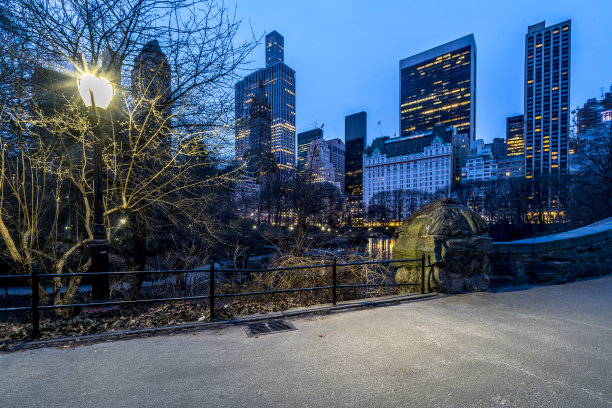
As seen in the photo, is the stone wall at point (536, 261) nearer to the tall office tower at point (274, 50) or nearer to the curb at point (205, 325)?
the curb at point (205, 325)

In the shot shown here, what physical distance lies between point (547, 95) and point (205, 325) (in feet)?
743

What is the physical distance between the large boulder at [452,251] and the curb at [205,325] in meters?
0.51

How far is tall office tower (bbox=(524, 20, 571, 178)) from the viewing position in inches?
6235

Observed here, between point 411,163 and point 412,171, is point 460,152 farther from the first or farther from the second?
point 412,171

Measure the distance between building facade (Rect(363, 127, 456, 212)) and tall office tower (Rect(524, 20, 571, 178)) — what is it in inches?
2393

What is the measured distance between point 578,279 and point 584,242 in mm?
970

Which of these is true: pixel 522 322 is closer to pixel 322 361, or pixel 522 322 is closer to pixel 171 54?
pixel 322 361

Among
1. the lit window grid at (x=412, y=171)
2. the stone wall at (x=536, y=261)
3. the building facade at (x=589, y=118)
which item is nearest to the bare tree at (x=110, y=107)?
the stone wall at (x=536, y=261)

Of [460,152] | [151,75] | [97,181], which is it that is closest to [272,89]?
[151,75]

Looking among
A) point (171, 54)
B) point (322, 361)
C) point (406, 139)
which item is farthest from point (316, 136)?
point (406, 139)

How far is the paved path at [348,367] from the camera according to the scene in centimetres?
250

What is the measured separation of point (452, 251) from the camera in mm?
5961

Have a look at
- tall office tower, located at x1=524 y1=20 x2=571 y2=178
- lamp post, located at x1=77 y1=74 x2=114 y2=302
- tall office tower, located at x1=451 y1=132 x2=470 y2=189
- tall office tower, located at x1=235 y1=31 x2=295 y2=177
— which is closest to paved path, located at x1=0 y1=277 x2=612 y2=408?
lamp post, located at x1=77 y1=74 x2=114 y2=302

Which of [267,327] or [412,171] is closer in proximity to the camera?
[267,327]
